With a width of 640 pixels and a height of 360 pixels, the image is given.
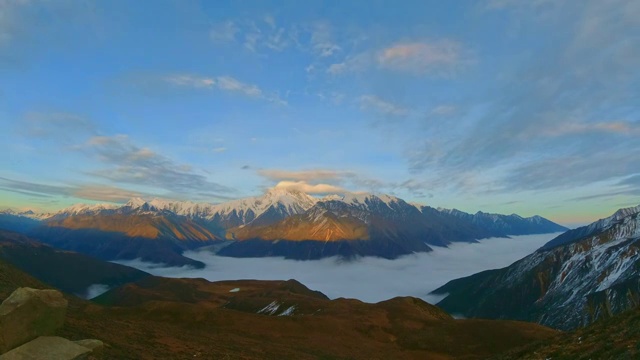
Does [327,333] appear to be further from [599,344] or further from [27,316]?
[27,316]

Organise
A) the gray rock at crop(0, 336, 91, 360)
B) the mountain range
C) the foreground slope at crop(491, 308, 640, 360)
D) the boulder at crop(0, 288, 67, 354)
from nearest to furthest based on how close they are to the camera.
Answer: the gray rock at crop(0, 336, 91, 360) → the boulder at crop(0, 288, 67, 354) → the foreground slope at crop(491, 308, 640, 360) → the mountain range

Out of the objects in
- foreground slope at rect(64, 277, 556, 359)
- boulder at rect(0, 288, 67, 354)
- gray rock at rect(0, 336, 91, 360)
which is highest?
Result: boulder at rect(0, 288, 67, 354)

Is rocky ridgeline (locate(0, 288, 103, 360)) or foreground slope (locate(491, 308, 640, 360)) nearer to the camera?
rocky ridgeline (locate(0, 288, 103, 360))

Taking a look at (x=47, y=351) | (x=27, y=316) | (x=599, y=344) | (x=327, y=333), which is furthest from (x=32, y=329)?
(x=327, y=333)

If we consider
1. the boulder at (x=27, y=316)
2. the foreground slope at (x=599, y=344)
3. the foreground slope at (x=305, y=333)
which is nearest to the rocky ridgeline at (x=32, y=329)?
the boulder at (x=27, y=316)

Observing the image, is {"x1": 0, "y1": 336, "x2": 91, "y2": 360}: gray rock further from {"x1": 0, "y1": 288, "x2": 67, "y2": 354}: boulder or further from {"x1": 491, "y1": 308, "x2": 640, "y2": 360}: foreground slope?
{"x1": 491, "y1": 308, "x2": 640, "y2": 360}: foreground slope

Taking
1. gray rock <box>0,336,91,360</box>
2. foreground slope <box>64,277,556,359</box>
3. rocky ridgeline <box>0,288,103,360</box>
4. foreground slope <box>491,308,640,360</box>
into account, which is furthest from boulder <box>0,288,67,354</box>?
foreground slope <box>491,308,640,360</box>
